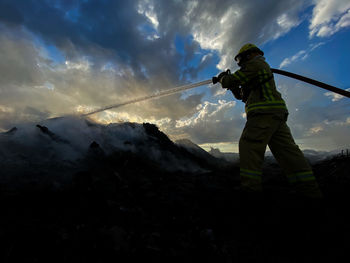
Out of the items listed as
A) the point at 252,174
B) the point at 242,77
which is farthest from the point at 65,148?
the point at 242,77

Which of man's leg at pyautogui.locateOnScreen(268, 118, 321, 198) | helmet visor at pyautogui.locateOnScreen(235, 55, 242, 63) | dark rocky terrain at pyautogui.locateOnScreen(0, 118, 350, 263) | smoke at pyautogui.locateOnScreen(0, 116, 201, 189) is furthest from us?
helmet visor at pyautogui.locateOnScreen(235, 55, 242, 63)

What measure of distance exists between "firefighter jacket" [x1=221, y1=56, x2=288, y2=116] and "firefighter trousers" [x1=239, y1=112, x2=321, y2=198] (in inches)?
4.7

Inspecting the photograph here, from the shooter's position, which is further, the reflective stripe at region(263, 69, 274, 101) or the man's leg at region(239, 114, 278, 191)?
the reflective stripe at region(263, 69, 274, 101)

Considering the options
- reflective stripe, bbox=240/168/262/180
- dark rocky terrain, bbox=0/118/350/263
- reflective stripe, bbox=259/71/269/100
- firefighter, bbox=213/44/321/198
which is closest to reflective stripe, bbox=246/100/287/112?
firefighter, bbox=213/44/321/198

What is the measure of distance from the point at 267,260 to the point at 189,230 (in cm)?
80

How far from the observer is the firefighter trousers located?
2.47 m

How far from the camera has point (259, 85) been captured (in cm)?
283

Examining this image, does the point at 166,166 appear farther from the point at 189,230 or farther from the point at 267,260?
the point at 267,260

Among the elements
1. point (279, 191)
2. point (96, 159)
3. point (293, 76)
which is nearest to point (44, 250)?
point (96, 159)

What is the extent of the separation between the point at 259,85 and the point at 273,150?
3.93 ft

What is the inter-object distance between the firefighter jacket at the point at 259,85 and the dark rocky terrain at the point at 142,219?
4.75 ft

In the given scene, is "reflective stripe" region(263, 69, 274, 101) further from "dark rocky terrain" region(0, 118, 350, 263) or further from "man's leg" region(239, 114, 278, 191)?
"dark rocky terrain" region(0, 118, 350, 263)

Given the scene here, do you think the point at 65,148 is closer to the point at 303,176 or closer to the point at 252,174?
the point at 252,174

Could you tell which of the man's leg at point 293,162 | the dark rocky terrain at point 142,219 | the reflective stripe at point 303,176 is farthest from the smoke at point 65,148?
the reflective stripe at point 303,176
